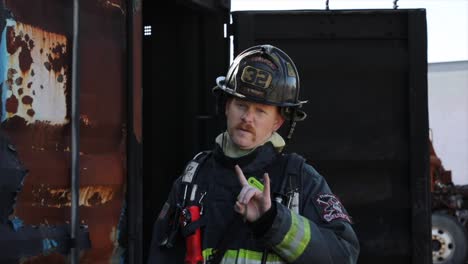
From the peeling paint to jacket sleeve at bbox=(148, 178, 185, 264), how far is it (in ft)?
2.41

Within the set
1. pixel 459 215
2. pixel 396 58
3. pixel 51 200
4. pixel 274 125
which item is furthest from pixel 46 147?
pixel 459 215

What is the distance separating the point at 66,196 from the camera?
10.6 ft

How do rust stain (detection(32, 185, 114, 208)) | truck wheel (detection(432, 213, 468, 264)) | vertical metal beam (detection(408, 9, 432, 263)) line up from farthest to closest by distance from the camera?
1. truck wheel (detection(432, 213, 468, 264))
2. vertical metal beam (detection(408, 9, 432, 263))
3. rust stain (detection(32, 185, 114, 208))

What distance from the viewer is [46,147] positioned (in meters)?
3.14

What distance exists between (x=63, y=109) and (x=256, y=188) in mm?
1244

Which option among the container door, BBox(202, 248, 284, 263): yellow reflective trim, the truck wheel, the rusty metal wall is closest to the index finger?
BBox(202, 248, 284, 263): yellow reflective trim

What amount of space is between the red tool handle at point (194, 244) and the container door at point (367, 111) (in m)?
2.35

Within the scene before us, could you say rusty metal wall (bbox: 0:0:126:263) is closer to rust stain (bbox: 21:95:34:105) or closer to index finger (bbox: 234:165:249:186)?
rust stain (bbox: 21:95:34:105)

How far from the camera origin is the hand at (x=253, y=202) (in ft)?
7.14

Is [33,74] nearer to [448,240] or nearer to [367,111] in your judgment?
[367,111]

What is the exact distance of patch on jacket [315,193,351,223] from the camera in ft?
7.75

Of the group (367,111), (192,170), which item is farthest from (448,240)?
(192,170)

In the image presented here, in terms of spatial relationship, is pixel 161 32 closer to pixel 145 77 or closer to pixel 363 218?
pixel 145 77

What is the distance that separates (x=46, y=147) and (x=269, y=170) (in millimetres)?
1053
